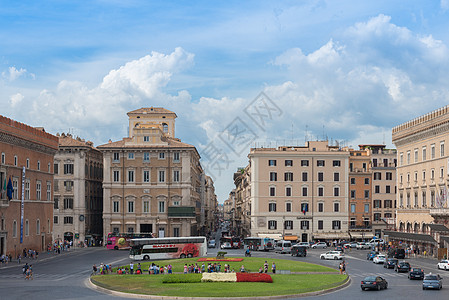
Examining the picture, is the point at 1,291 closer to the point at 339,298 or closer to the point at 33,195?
the point at 339,298

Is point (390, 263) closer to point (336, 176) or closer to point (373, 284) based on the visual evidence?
point (373, 284)

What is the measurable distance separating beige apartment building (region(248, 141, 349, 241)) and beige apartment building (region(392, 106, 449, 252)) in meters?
14.5

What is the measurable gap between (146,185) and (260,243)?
2405cm

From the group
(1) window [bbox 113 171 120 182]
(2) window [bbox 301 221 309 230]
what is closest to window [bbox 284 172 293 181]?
(2) window [bbox 301 221 309 230]

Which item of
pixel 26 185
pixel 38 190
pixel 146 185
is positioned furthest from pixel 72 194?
pixel 26 185

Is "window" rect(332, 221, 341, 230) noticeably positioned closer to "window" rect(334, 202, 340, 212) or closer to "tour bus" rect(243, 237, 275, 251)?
"window" rect(334, 202, 340, 212)

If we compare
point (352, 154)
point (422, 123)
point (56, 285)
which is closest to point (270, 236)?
point (352, 154)

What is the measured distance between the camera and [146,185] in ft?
370

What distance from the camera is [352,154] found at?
12812 cm

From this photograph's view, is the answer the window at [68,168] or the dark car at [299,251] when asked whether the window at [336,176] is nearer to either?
the dark car at [299,251]

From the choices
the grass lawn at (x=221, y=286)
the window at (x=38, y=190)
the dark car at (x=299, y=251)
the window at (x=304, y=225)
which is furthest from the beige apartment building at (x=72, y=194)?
the grass lawn at (x=221, y=286)

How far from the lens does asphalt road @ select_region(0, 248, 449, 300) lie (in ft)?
150

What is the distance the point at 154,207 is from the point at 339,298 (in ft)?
235

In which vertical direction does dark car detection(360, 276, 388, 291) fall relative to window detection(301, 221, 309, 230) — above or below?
below
